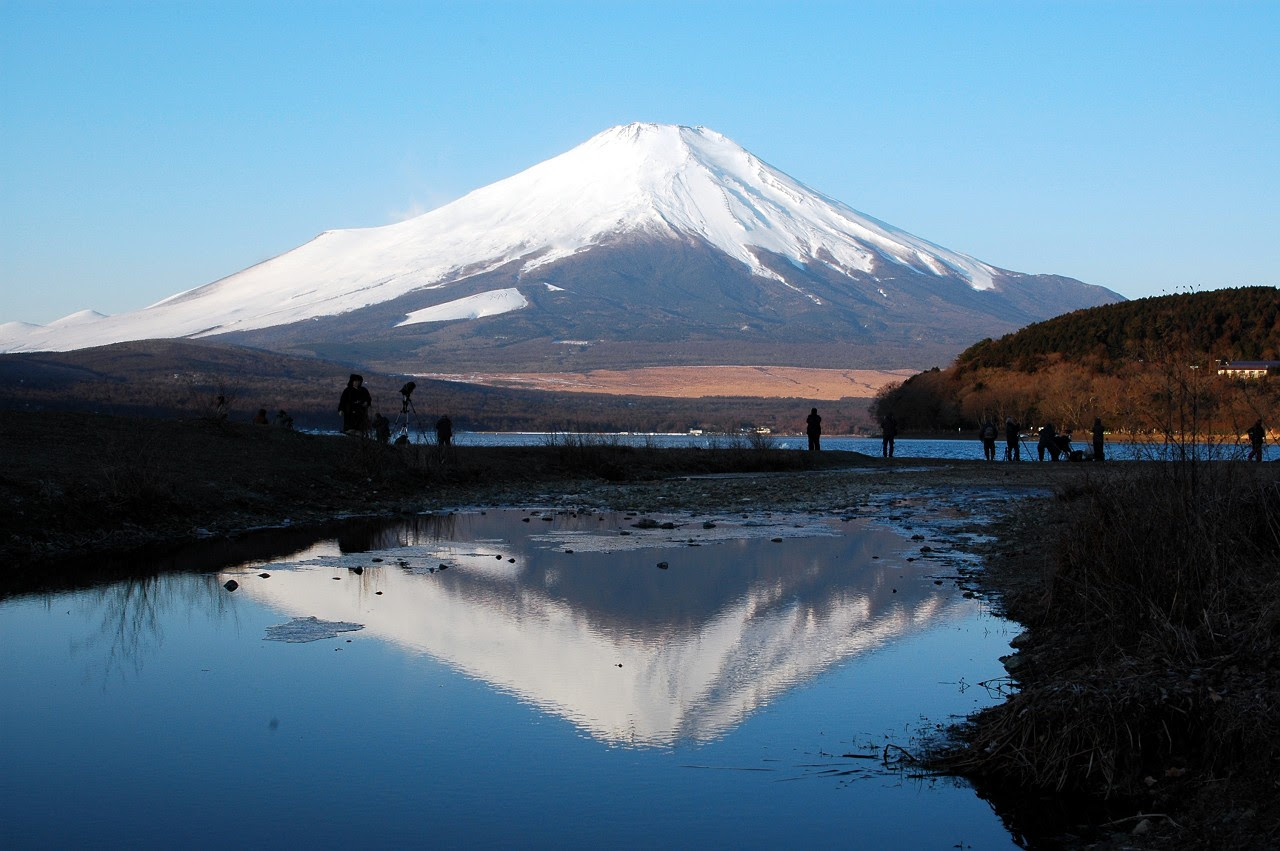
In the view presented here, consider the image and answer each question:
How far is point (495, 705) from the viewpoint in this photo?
294 inches

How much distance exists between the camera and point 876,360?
597 feet

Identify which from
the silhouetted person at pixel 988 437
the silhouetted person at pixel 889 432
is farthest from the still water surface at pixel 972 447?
the silhouetted person at pixel 988 437

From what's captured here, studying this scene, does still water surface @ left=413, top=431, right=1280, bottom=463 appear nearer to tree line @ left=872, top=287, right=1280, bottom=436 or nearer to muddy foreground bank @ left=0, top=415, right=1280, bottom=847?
muddy foreground bank @ left=0, top=415, right=1280, bottom=847

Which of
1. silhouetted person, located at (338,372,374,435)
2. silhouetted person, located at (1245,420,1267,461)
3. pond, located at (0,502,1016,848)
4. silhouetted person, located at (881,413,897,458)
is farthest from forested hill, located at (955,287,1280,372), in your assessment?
pond, located at (0,502,1016,848)

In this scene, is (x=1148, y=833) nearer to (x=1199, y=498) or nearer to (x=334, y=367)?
(x=1199, y=498)

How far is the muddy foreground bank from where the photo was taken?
5629 millimetres

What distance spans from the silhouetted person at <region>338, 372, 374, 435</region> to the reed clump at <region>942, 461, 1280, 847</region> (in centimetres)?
1658

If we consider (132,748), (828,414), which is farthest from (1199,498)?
(828,414)

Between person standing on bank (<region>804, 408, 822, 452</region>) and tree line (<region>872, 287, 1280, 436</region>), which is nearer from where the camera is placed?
person standing on bank (<region>804, 408, 822, 452</region>)

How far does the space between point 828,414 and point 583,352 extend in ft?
239

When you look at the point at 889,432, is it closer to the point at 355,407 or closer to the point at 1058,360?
the point at 355,407

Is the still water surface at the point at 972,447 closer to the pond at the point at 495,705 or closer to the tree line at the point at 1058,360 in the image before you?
the pond at the point at 495,705

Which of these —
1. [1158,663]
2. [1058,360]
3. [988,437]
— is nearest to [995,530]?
[1158,663]

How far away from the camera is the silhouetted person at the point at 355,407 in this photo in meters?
23.6
